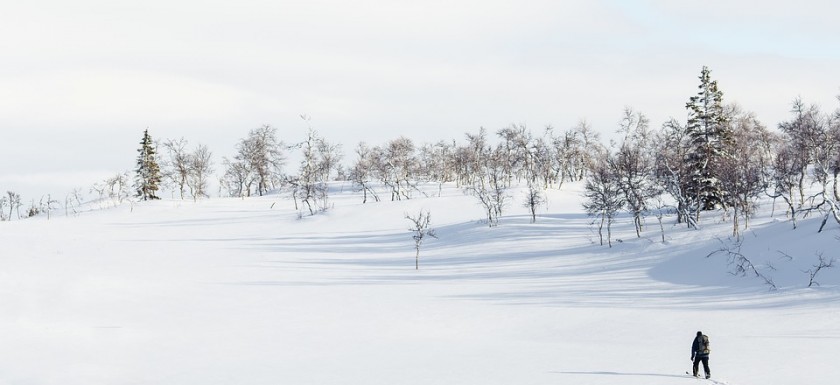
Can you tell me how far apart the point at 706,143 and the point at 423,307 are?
30.6 meters

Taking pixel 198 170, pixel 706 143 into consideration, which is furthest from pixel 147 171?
pixel 706 143

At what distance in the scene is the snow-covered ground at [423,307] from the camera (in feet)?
73.5

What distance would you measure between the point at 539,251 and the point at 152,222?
152 feet

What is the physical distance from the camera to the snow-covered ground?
22.4 metres

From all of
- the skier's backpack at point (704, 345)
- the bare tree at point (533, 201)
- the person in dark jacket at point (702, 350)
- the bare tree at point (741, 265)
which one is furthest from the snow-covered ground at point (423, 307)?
the bare tree at point (533, 201)

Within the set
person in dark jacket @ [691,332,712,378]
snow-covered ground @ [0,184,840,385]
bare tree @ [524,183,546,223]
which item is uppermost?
bare tree @ [524,183,546,223]

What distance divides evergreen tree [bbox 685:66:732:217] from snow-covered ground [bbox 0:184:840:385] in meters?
2.46

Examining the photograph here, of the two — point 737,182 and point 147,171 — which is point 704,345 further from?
point 147,171

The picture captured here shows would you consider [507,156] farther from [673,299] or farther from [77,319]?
[77,319]

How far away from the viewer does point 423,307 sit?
36000 millimetres

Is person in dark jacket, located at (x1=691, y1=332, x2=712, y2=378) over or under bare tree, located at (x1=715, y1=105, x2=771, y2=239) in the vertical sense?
under

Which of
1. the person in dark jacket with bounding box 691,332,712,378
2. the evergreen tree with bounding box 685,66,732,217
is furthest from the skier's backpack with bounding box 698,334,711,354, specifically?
the evergreen tree with bounding box 685,66,732,217

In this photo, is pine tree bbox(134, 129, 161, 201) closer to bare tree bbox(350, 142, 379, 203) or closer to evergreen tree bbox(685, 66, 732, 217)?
bare tree bbox(350, 142, 379, 203)

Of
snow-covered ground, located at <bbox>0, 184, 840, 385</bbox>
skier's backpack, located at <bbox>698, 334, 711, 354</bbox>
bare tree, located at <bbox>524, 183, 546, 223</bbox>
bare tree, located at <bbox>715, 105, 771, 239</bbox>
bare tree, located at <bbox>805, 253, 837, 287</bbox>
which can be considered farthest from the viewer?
bare tree, located at <bbox>524, 183, 546, 223</bbox>
